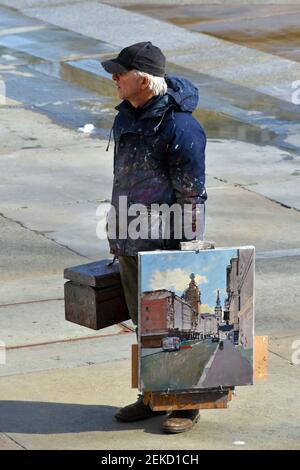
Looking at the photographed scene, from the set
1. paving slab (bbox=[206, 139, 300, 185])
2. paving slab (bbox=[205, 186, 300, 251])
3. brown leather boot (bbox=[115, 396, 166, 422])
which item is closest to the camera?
brown leather boot (bbox=[115, 396, 166, 422])

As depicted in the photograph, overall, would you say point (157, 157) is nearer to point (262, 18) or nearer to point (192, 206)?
point (192, 206)

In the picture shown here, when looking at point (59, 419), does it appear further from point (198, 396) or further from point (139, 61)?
point (139, 61)

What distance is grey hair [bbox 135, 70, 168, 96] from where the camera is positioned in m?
6.44

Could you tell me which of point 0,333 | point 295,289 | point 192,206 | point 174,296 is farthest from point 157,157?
point 295,289

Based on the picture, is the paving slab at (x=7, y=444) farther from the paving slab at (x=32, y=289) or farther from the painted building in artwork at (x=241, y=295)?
the paving slab at (x=32, y=289)

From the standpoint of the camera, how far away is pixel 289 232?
1052cm

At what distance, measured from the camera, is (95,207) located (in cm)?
1119

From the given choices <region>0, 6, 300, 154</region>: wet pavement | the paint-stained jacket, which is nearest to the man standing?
the paint-stained jacket

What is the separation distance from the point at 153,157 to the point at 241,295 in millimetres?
801

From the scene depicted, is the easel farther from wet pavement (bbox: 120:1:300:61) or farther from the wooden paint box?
wet pavement (bbox: 120:1:300:61)

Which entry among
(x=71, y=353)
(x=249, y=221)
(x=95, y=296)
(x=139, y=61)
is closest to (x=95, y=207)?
(x=249, y=221)

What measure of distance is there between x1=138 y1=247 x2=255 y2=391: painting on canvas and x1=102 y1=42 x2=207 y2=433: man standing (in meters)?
0.27

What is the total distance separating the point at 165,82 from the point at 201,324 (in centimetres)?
122

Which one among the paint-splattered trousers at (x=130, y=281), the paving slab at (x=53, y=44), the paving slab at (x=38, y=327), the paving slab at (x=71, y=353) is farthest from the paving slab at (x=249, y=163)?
the paint-splattered trousers at (x=130, y=281)
